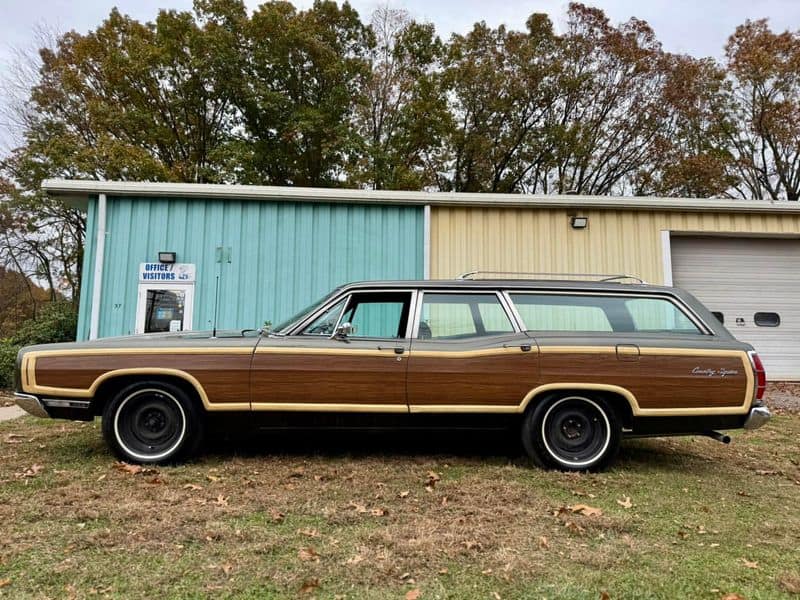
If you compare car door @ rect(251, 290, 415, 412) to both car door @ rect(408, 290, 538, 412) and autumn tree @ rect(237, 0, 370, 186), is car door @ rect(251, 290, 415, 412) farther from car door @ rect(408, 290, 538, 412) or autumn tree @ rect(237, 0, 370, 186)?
autumn tree @ rect(237, 0, 370, 186)

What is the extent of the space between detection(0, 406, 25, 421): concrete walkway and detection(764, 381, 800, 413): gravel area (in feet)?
32.6

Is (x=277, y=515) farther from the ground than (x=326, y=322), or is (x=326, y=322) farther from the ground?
(x=326, y=322)

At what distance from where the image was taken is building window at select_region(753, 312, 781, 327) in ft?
30.8

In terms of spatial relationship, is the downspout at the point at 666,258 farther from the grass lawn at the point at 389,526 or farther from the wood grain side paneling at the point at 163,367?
the wood grain side paneling at the point at 163,367

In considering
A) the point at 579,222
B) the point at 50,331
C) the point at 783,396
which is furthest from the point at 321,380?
the point at 50,331

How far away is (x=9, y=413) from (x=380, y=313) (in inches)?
209

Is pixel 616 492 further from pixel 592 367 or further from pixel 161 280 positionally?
pixel 161 280

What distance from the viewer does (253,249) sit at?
827 centimetres

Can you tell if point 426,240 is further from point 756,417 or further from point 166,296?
point 756,417

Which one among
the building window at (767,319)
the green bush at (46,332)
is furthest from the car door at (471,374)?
the green bush at (46,332)

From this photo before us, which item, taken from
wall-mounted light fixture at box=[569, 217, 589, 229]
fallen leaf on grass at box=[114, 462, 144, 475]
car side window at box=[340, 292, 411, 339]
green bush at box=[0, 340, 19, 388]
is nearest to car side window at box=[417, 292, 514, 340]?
car side window at box=[340, 292, 411, 339]

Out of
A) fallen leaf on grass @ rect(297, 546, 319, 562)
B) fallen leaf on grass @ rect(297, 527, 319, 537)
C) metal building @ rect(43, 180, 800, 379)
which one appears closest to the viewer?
fallen leaf on grass @ rect(297, 546, 319, 562)

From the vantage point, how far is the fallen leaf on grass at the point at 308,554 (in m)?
2.57

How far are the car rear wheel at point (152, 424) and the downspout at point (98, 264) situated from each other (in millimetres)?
4363
